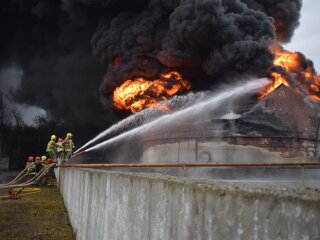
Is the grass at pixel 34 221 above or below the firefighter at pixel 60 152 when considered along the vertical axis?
below

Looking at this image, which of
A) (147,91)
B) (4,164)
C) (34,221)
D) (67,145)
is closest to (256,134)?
(67,145)

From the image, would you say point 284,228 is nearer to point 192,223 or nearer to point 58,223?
point 192,223

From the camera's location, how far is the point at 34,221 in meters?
6.91

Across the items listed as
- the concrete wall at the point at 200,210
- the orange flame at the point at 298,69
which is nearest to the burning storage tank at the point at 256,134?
the orange flame at the point at 298,69

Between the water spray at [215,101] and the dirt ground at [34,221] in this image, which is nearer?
the dirt ground at [34,221]

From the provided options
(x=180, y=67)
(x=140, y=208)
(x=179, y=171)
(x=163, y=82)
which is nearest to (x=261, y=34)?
(x=180, y=67)

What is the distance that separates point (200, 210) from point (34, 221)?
605cm

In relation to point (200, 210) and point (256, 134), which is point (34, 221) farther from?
point (256, 134)

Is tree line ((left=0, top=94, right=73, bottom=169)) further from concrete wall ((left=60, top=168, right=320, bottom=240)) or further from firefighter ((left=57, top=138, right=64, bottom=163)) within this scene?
concrete wall ((left=60, top=168, right=320, bottom=240))

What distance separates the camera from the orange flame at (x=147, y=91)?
2425 cm

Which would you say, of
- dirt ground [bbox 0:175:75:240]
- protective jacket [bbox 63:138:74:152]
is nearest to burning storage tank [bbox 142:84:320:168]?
protective jacket [bbox 63:138:74:152]

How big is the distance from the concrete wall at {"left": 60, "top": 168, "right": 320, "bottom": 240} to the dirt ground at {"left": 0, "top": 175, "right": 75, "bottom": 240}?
2.57 metres

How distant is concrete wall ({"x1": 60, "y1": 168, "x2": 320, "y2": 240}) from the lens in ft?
3.88

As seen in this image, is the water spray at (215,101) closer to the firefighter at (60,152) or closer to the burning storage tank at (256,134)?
the burning storage tank at (256,134)
